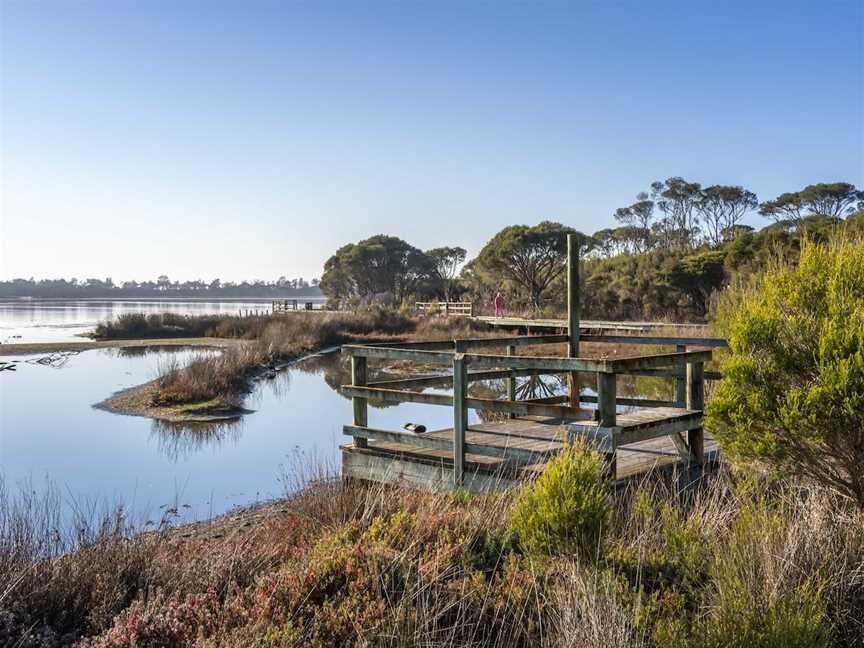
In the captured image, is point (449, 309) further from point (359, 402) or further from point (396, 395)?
point (396, 395)

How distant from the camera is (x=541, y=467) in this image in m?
5.82

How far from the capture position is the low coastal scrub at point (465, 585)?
3.58 m

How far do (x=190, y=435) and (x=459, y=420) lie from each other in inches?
385

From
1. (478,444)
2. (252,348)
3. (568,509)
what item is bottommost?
(252,348)

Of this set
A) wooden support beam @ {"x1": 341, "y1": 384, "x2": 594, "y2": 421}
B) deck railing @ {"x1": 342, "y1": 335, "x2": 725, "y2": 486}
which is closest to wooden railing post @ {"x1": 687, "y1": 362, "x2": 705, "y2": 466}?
deck railing @ {"x1": 342, "y1": 335, "x2": 725, "y2": 486}

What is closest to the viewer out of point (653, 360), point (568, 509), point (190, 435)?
point (568, 509)

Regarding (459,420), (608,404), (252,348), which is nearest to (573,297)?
(459,420)

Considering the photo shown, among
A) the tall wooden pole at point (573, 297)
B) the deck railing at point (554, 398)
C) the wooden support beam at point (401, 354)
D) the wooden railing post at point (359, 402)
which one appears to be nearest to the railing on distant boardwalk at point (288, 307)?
the wooden railing post at point (359, 402)

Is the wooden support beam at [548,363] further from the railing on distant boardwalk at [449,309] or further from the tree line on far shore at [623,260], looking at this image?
the railing on distant boardwalk at [449,309]

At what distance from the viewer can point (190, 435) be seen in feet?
48.1

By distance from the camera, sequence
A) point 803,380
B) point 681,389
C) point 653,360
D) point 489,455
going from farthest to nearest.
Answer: point 681,389, point 489,455, point 653,360, point 803,380

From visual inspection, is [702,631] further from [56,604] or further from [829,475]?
[56,604]

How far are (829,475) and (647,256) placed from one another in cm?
4177

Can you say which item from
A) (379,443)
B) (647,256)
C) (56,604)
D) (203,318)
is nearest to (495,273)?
(647,256)
